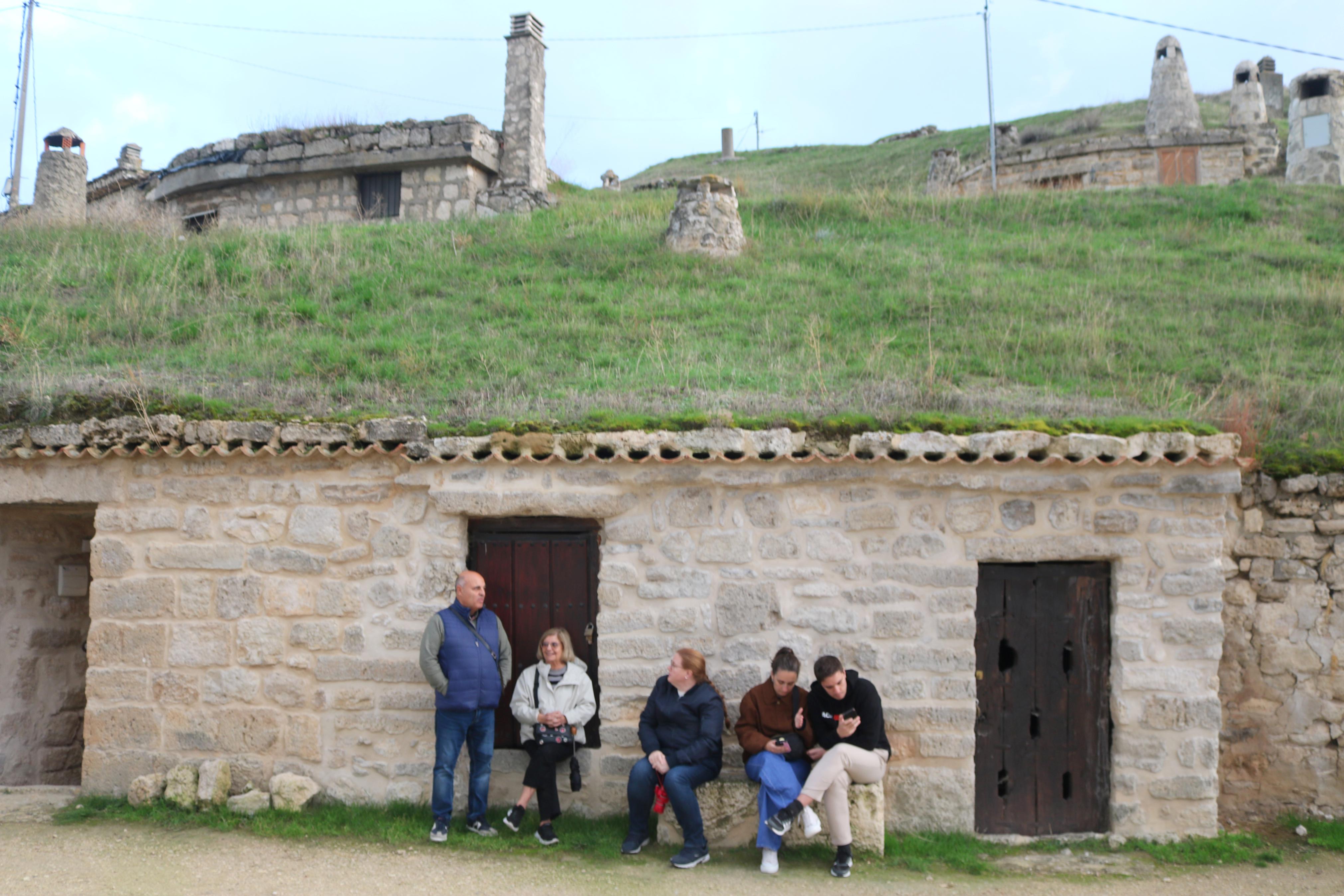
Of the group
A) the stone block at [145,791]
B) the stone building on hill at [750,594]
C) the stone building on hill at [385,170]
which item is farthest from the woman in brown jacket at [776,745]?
the stone building on hill at [385,170]

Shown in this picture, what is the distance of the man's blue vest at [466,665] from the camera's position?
576cm

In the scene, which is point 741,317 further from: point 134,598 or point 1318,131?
point 1318,131

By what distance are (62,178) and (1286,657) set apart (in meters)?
18.8

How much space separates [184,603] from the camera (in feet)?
20.8

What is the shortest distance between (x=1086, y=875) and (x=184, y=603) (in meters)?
5.86

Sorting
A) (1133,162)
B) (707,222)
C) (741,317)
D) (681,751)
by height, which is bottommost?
(681,751)

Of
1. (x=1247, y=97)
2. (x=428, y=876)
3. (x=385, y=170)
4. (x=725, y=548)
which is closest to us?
(x=428, y=876)

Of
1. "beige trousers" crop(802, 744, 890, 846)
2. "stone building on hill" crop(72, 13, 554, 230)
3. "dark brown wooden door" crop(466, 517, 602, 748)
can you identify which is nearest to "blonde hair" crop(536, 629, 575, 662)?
"dark brown wooden door" crop(466, 517, 602, 748)

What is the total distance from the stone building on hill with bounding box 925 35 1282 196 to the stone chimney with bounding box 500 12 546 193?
6.86 m

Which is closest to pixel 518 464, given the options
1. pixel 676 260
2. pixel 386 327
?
pixel 386 327

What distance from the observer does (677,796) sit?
548cm

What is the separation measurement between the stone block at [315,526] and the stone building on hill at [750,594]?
0.01 m

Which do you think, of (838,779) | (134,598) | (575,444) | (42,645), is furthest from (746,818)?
(42,645)

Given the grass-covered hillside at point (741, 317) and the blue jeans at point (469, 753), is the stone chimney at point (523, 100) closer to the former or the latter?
the grass-covered hillside at point (741, 317)
